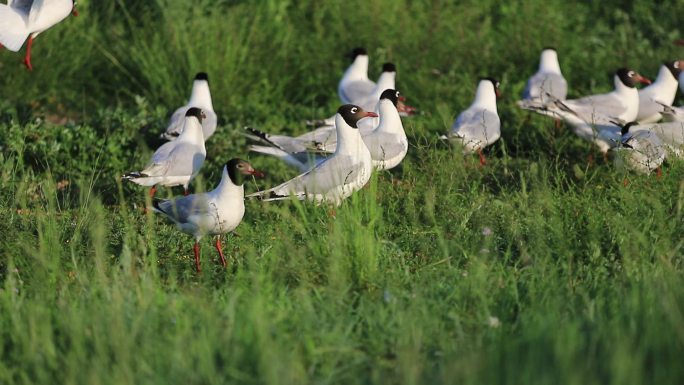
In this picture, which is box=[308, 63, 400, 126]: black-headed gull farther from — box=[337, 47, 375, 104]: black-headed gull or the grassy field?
the grassy field

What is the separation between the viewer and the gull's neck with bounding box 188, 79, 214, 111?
924cm

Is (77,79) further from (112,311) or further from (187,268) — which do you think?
(112,311)

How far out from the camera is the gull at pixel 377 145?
7871 millimetres

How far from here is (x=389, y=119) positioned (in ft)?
26.8

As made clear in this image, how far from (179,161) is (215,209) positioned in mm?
1556

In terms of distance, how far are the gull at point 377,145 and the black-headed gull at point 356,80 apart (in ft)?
5.19

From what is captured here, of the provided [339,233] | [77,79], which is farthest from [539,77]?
[339,233]

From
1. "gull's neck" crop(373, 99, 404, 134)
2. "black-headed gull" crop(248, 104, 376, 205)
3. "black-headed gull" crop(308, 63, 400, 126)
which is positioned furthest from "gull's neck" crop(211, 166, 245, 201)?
"black-headed gull" crop(308, 63, 400, 126)

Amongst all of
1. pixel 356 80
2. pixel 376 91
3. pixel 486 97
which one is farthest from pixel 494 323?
pixel 356 80

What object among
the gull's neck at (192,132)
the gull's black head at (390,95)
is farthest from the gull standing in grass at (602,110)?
the gull's neck at (192,132)

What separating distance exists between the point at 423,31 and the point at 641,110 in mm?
2210

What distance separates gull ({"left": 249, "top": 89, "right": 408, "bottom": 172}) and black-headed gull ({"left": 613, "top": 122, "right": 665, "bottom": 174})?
1.46 metres

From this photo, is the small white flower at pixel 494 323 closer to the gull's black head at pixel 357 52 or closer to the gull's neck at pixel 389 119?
the gull's neck at pixel 389 119

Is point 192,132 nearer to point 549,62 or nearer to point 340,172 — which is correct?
point 340,172
